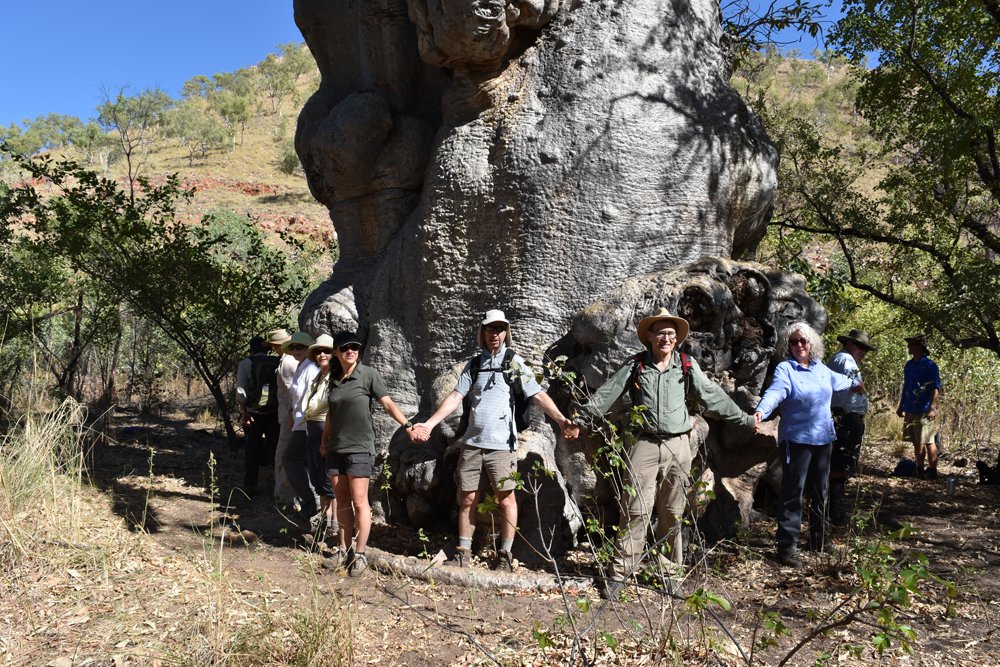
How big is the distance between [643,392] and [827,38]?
575 centimetres

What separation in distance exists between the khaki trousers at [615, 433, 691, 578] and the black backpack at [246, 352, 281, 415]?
380 cm

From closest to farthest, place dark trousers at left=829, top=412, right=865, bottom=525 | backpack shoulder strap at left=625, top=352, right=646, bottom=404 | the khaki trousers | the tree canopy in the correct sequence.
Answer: the khaki trousers, backpack shoulder strap at left=625, top=352, right=646, bottom=404, dark trousers at left=829, top=412, right=865, bottom=525, the tree canopy

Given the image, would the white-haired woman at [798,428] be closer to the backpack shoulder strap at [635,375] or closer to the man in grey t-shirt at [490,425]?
the backpack shoulder strap at [635,375]

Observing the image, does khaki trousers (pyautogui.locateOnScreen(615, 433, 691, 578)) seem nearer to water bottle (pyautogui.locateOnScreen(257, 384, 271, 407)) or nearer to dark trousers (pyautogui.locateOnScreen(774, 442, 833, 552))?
dark trousers (pyautogui.locateOnScreen(774, 442, 833, 552))

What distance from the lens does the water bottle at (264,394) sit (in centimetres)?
718

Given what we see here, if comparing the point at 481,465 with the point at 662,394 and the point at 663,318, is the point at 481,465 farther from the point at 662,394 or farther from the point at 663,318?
the point at 663,318

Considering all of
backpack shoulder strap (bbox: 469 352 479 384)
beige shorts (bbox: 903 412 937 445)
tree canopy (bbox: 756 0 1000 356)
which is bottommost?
beige shorts (bbox: 903 412 937 445)

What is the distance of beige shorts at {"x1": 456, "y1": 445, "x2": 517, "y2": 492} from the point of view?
4.88 m

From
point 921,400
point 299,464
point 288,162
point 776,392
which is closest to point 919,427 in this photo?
point 921,400

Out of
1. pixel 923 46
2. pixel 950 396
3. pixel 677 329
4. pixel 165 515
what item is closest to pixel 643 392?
pixel 677 329

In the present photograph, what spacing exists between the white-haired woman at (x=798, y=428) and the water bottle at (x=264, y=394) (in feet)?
14.1

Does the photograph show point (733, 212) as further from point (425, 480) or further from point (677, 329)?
point (425, 480)

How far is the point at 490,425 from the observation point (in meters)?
4.86

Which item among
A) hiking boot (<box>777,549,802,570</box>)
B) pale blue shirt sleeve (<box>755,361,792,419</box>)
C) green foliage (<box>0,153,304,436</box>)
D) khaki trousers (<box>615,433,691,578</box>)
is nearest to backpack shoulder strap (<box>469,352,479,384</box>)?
khaki trousers (<box>615,433,691,578</box>)
